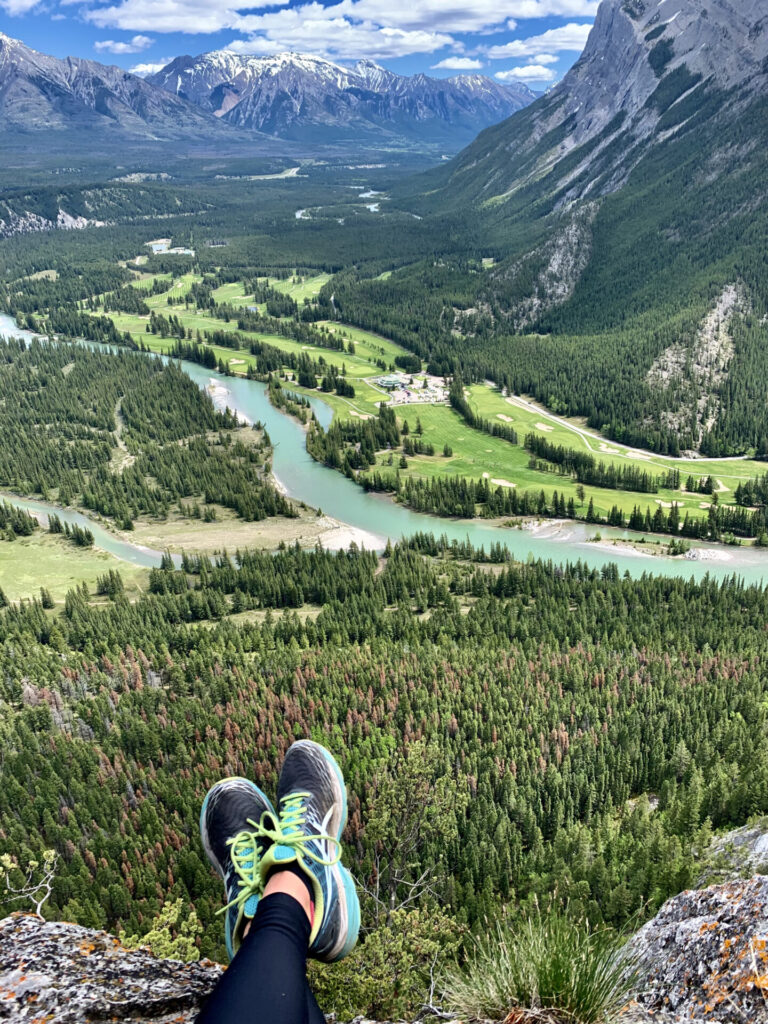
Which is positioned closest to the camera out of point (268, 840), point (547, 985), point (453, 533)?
point (547, 985)

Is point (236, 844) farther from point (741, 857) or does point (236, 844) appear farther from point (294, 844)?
point (741, 857)

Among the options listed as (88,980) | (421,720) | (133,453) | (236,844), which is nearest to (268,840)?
(236,844)

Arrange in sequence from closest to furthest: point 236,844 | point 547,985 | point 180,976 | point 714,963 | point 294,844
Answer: point 547,985
point 180,976
point 714,963
point 294,844
point 236,844

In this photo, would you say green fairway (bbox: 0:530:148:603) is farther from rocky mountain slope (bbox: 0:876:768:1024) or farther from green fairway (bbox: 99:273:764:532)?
rocky mountain slope (bbox: 0:876:768:1024)

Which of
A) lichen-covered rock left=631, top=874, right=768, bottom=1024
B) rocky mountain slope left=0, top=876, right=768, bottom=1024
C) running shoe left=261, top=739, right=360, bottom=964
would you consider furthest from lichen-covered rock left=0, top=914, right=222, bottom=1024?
lichen-covered rock left=631, top=874, right=768, bottom=1024

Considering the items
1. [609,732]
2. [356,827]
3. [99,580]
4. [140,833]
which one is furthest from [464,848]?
[99,580]

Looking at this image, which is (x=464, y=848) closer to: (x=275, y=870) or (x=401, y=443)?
(x=275, y=870)
